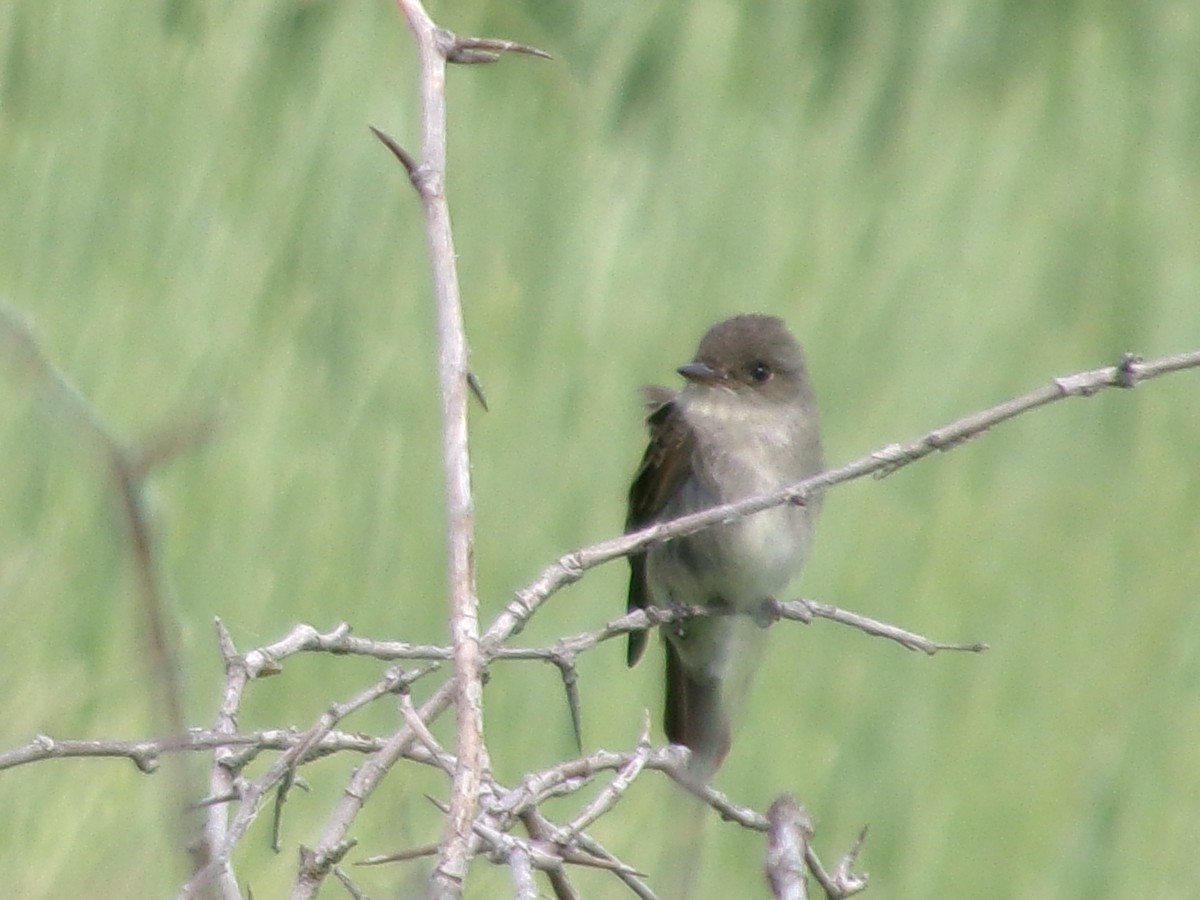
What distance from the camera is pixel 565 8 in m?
7.56

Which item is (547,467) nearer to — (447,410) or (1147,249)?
(1147,249)

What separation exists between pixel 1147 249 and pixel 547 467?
2.29m

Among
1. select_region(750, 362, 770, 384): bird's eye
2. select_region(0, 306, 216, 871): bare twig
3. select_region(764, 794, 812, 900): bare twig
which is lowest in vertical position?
select_region(750, 362, 770, 384): bird's eye

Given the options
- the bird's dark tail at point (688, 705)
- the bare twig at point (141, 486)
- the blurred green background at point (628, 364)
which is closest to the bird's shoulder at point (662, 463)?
the bird's dark tail at point (688, 705)

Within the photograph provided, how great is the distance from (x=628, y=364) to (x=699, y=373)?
2.28 m

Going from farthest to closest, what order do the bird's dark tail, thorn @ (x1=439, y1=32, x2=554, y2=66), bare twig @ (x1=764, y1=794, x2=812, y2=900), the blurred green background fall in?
the blurred green background, the bird's dark tail, thorn @ (x1=439, y1=32, x2=554, y2=66), bare twig @ (x1=764, y1=794, x2=812, y2=900)

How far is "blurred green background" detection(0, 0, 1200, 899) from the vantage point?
542 cm

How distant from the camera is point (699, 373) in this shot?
416 cm

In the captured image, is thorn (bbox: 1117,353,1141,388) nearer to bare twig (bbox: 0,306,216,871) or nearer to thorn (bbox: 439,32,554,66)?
thorn (bbox: 439,32,554,66)

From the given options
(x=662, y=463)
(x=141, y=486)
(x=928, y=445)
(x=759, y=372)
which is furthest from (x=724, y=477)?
(x=141, y=486)

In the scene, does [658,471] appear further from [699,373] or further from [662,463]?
[699,373]

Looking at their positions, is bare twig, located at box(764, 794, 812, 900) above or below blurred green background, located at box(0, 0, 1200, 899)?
above

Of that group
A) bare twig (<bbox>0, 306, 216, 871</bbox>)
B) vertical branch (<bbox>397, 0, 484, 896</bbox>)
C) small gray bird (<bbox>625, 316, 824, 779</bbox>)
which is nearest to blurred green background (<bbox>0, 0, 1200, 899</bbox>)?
small gray bird (<bbox>625, 316, 824, 779</bbox>)

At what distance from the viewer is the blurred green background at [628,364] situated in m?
5.42
